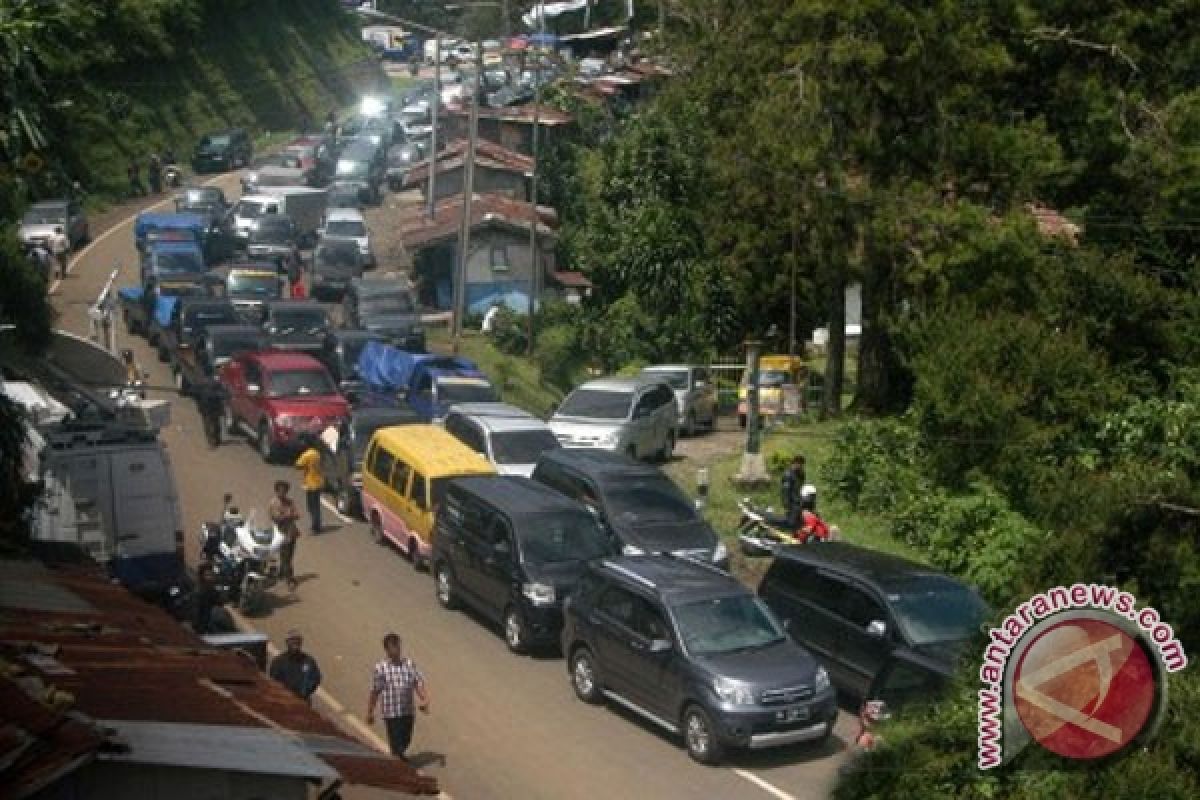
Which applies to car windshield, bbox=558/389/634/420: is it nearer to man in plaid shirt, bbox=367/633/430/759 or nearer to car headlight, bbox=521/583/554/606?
car headlight, bbox=521/583/554/606

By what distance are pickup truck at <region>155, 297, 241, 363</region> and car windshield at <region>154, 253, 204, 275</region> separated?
511 centimetres

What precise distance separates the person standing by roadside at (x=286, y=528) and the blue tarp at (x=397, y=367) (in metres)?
8.87

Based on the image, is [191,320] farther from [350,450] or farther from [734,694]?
[734,694]

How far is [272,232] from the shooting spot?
54.1 meters

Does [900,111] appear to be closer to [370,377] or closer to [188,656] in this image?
[370,377]

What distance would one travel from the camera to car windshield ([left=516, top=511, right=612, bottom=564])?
22531 mm

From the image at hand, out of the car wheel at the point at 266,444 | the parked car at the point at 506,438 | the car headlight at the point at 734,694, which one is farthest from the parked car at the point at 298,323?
the car headlight at the point at 734,694

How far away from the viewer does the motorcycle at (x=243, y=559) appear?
24156 millimetres

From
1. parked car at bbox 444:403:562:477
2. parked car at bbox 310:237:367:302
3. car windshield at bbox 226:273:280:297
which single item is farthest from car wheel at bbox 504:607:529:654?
parked car at bbox 310:237:367:302

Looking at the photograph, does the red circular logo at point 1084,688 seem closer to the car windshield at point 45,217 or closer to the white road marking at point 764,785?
the white road marking at point 764,785

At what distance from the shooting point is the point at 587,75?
87.9 metres

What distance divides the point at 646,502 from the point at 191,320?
1708 cm

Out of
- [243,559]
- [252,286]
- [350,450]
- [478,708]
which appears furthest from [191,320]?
[478,708]

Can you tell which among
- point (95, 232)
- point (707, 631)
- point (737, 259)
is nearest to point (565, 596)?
point (707, 631)
